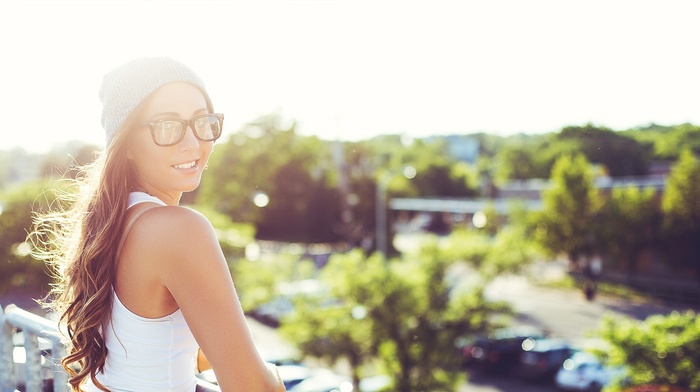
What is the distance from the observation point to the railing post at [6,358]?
5.66ft

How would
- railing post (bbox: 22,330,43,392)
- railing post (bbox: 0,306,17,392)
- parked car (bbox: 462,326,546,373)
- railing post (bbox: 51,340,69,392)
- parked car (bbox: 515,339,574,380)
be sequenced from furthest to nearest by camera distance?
1. parked car (bbox: 462,326,546,373)
2. parked car (bbox: 515,339,574,380)
3. railing post (bbox: 0,306,17,392)
4. railing post (bbox: 22,330,43,392)
5. railing post (bbox: 51,340,69,392)

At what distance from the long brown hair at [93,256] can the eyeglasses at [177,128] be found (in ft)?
0.21

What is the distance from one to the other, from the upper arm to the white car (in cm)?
1253

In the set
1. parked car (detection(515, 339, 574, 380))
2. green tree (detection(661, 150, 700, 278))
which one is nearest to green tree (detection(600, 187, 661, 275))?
→ green tree (detection(661, 150, 700, 278))

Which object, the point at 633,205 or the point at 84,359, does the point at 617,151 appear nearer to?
the point at 633,205

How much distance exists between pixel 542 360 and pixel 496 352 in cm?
103

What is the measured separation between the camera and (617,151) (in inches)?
590

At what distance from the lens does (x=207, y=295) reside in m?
1.05

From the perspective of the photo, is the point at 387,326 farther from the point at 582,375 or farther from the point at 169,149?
the point at 169,149

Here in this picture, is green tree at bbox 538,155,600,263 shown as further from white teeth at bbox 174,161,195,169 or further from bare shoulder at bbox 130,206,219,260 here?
bare shoulder at bbox 130,206,219,260

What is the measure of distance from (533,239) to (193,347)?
72.9 ft

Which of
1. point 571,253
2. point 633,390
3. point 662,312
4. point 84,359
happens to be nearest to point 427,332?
point 633,390

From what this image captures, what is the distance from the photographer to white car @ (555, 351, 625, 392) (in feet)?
40.8

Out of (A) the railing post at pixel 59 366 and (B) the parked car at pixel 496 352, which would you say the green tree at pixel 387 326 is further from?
(A) the railing post at pixel 59 366
